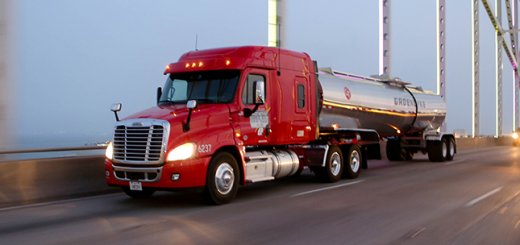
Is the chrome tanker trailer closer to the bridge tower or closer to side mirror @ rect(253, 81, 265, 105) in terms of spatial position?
side mirror @ rect(253, 81, 265, 105)

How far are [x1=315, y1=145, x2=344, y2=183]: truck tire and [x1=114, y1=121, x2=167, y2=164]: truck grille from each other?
5367 mm

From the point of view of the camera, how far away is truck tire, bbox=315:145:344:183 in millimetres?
13234

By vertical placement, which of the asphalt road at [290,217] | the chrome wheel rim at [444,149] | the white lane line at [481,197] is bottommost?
the asphalt road at [290,217]

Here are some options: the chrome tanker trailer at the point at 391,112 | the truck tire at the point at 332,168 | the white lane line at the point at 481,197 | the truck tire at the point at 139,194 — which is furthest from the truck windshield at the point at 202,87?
the white lane line at the point at 481,197

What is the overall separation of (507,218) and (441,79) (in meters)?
33.7

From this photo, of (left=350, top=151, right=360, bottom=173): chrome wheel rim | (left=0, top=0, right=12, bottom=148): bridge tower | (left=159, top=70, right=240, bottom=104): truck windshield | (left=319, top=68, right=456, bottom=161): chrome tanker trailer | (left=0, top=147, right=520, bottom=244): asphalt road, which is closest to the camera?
(left=0, top=147, right=520, bottom=244): asphalt road

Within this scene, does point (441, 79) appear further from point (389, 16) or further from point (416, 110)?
point (416, 110)

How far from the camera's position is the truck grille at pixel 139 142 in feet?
29.7

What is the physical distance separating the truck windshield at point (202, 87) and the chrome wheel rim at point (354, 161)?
17.9ft

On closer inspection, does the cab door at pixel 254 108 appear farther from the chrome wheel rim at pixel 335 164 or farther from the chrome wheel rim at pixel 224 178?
the chrome wheel rim at pixel 335 164

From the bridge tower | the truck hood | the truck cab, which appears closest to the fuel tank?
the truck cab

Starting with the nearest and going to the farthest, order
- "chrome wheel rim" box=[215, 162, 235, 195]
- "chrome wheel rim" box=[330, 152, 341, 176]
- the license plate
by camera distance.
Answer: the license plate, "chrome wheel rim" box=[215, 162, 235, 195], "chrome wheel rim" box=[330, 152, 341, 176]

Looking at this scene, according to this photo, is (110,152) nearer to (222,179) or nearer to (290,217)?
(222,179)

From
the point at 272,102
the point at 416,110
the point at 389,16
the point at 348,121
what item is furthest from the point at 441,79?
the point at 272,102
